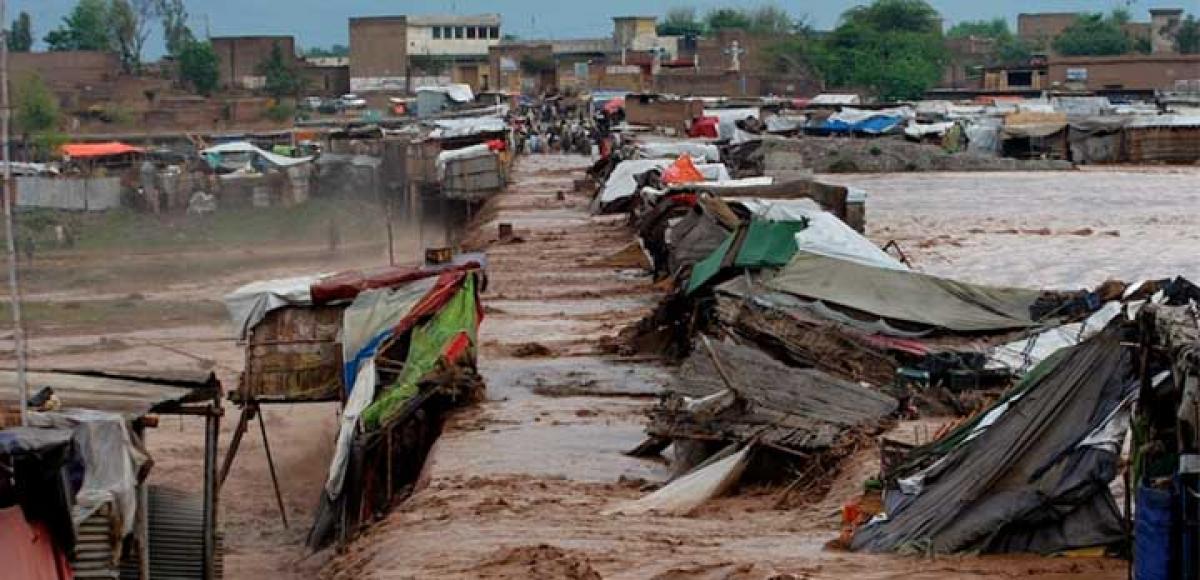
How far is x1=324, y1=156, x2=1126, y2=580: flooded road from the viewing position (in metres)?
11.5

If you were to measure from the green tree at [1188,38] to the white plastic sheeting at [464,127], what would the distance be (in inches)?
1938

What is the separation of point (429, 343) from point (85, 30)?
275 feet

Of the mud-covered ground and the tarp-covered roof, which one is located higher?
the tarp-covered roof

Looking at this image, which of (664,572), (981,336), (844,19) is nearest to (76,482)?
(664,572)

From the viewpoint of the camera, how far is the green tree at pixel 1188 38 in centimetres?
9938

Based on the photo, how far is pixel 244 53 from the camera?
92.4 metres

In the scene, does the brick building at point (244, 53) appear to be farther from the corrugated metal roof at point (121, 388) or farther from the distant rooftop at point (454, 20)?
the corrugated metal roof at point (121, 388)

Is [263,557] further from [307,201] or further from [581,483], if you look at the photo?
[307,201]

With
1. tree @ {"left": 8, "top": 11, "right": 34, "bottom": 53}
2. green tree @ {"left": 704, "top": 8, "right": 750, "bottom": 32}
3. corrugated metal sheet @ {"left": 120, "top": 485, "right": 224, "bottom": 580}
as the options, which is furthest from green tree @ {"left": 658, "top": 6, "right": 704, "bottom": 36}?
corrugated metal sheet @ {"left": 120, "top": 485, "right": 224, "bottom": 580}

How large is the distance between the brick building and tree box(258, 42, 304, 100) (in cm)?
78

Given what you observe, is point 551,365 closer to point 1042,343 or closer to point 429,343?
point 429,343

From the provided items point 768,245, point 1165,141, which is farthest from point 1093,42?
point 768,245

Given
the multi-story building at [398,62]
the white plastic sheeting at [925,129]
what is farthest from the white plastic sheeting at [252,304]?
the multi-story building at [398,62]

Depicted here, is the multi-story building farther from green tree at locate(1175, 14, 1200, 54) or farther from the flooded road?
the flooded road
